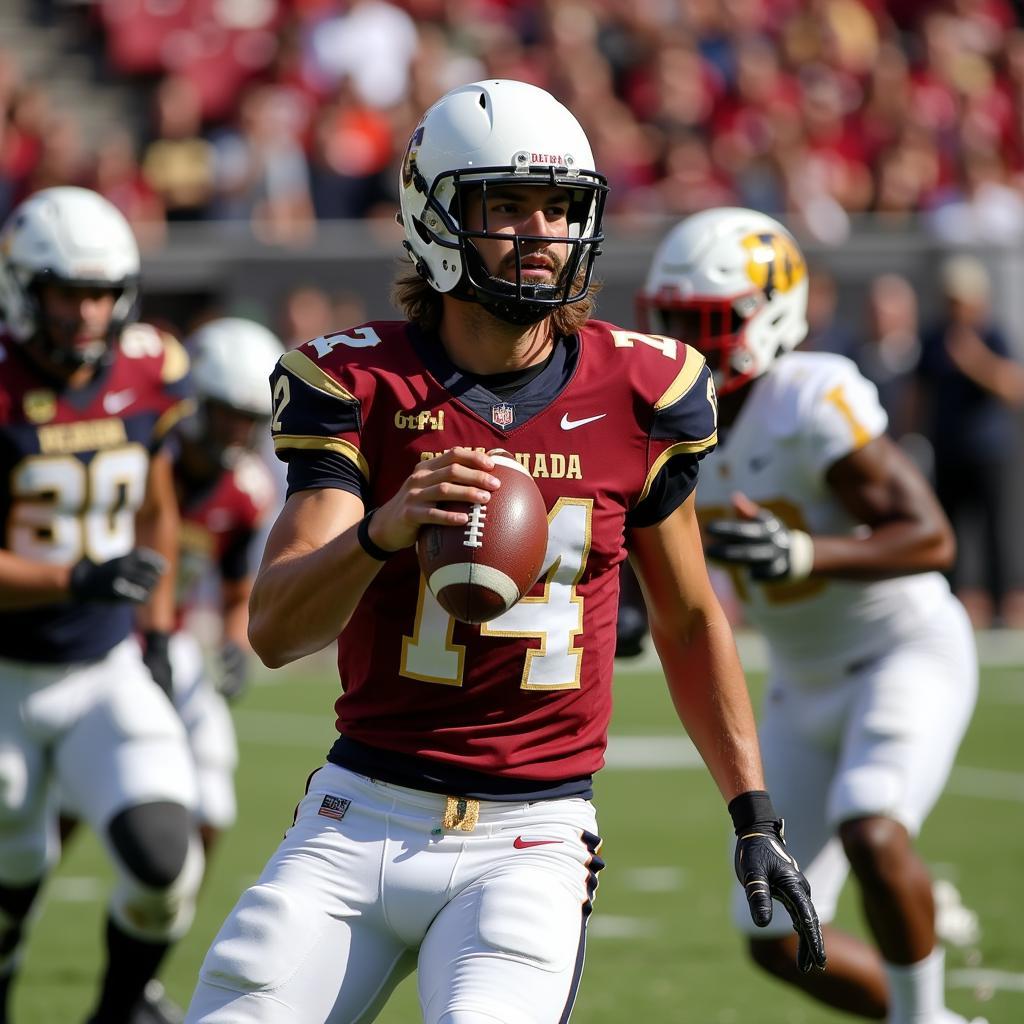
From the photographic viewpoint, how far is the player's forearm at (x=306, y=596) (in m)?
3.02

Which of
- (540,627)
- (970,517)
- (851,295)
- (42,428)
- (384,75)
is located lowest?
(970,517)

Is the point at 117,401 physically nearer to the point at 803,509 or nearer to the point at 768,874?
the point at 803,509

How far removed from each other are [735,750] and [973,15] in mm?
14840

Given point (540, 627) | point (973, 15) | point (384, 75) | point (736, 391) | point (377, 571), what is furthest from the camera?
point (973, 15)

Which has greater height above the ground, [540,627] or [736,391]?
[540,627]

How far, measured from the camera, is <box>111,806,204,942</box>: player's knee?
5.03 metres

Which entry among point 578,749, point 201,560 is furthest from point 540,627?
point 201,560

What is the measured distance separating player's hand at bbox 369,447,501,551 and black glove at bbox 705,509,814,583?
1754 mm

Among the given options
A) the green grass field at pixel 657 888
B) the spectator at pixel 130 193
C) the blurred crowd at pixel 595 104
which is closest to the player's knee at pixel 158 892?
the green grass field at pixel 657 888

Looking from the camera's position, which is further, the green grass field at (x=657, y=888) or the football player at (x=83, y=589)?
the green grass field at (x=657, y=888)

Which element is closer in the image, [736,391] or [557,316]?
[557,316]

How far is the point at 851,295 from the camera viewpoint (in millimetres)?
14633

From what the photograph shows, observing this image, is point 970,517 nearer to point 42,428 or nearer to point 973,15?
point 973,15

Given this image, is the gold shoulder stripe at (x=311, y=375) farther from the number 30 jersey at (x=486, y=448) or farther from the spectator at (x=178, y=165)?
the spectator at (x=178, y=165)
